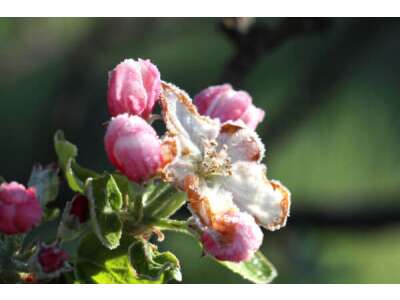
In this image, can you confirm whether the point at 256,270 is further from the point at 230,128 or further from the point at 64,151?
the point at 64,151

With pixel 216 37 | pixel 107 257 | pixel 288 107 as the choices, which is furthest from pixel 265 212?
pixel 216 37

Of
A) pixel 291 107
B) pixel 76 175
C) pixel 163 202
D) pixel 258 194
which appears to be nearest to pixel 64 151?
pixel 76 175

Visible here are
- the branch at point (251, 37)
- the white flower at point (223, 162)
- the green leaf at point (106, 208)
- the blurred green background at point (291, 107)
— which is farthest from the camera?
the blurred green background at point (291, 107)

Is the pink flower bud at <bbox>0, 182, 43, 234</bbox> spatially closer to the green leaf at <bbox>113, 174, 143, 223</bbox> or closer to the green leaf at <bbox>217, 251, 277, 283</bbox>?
the green leaf at <bbox>113, 174, 143, 223</bbox>

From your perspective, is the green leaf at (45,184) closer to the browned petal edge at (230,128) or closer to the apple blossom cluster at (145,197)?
the apple blossom cluster at (145,197)

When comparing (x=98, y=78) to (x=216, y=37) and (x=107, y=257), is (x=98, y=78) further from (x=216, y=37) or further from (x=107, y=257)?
(x=107, y=257)

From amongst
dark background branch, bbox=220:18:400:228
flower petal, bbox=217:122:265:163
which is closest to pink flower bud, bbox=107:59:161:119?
flower petal, bbox=217:122:265:163

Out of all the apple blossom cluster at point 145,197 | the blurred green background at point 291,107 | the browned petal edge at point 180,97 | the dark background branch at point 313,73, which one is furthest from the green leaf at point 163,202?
the blurred green background at point 291,107
